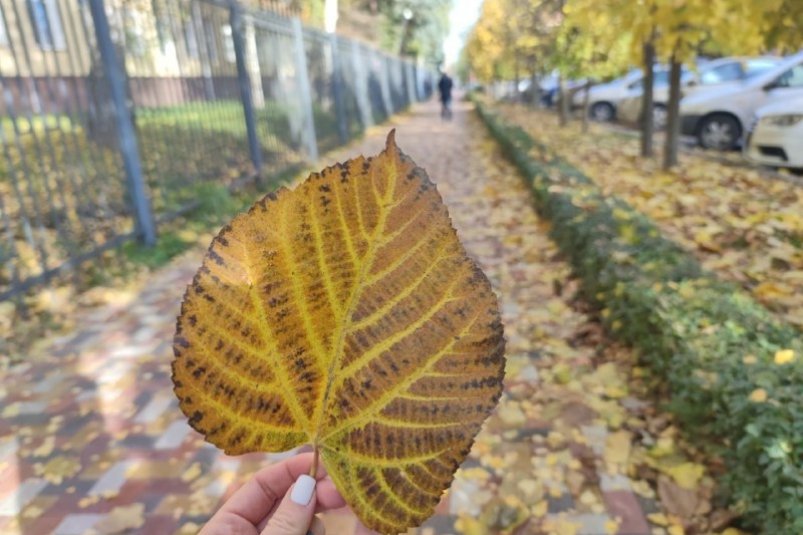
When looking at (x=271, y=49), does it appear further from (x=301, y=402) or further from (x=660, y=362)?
(x=301, y=402)

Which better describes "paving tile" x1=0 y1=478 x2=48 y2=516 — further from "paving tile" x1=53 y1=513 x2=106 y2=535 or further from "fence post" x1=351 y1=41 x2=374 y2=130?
"fence post" x1=351 y1=41 x2=374 y2=130

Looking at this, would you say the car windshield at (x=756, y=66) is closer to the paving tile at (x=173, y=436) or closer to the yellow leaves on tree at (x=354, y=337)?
the paving tile at (x=173, y=436)

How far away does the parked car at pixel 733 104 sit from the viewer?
8170mm

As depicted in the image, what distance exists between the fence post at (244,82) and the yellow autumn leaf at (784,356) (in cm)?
647

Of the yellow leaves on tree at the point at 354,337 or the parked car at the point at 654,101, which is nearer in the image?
the yellow leaves on tree at the point at 354,337

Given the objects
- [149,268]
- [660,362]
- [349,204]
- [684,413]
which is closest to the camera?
[349,204]

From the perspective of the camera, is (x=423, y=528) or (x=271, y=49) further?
(x=271, y=49)

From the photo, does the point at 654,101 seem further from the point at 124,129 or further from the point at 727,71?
the point at 124,129

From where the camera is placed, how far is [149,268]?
5051 mm

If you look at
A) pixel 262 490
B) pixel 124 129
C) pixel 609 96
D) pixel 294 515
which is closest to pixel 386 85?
pixel 609 96

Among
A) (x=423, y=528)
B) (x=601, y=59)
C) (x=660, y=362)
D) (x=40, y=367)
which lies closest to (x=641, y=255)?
(x=660, y=362)

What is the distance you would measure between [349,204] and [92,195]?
4.75 m

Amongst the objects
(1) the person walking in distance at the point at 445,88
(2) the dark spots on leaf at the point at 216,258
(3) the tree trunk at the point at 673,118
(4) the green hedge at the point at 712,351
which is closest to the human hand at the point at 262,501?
(2) the dark spots on leaf at the point at 216,258

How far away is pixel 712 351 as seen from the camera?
2430 millimetres
